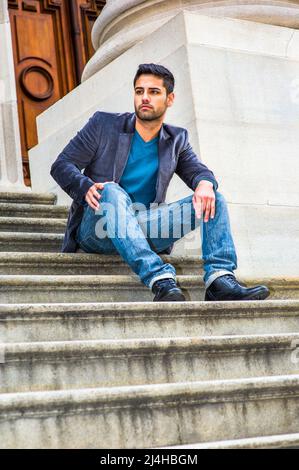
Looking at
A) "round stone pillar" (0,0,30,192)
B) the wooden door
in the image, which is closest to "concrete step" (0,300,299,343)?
"round stone pillar" (0,0,30,192)

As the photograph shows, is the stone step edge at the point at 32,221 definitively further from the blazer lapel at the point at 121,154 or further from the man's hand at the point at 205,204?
the man's hand at the point at 205,204

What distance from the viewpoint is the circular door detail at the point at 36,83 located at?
1116 centimetres

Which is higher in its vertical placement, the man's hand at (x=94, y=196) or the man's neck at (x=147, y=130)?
the man's neck at (x=147, y=130)

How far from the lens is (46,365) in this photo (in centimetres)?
361

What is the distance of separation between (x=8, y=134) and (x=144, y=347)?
4.53 metres

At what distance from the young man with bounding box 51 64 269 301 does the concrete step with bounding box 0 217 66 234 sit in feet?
Answer: 2.28

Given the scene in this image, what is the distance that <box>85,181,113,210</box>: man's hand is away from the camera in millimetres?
4805

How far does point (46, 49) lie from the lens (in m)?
11.5

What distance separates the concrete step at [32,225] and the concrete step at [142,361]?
2.21 meters

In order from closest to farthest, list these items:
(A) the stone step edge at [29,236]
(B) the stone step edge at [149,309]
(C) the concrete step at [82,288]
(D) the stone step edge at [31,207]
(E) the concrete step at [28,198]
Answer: (B) the stone step edge at [149,309] < (C) the concrete step at [82,288] < (A) the stone step edge at [29,236] < (D) the stone step edge at [31,207] < (E) the concrete step at [28,198]
